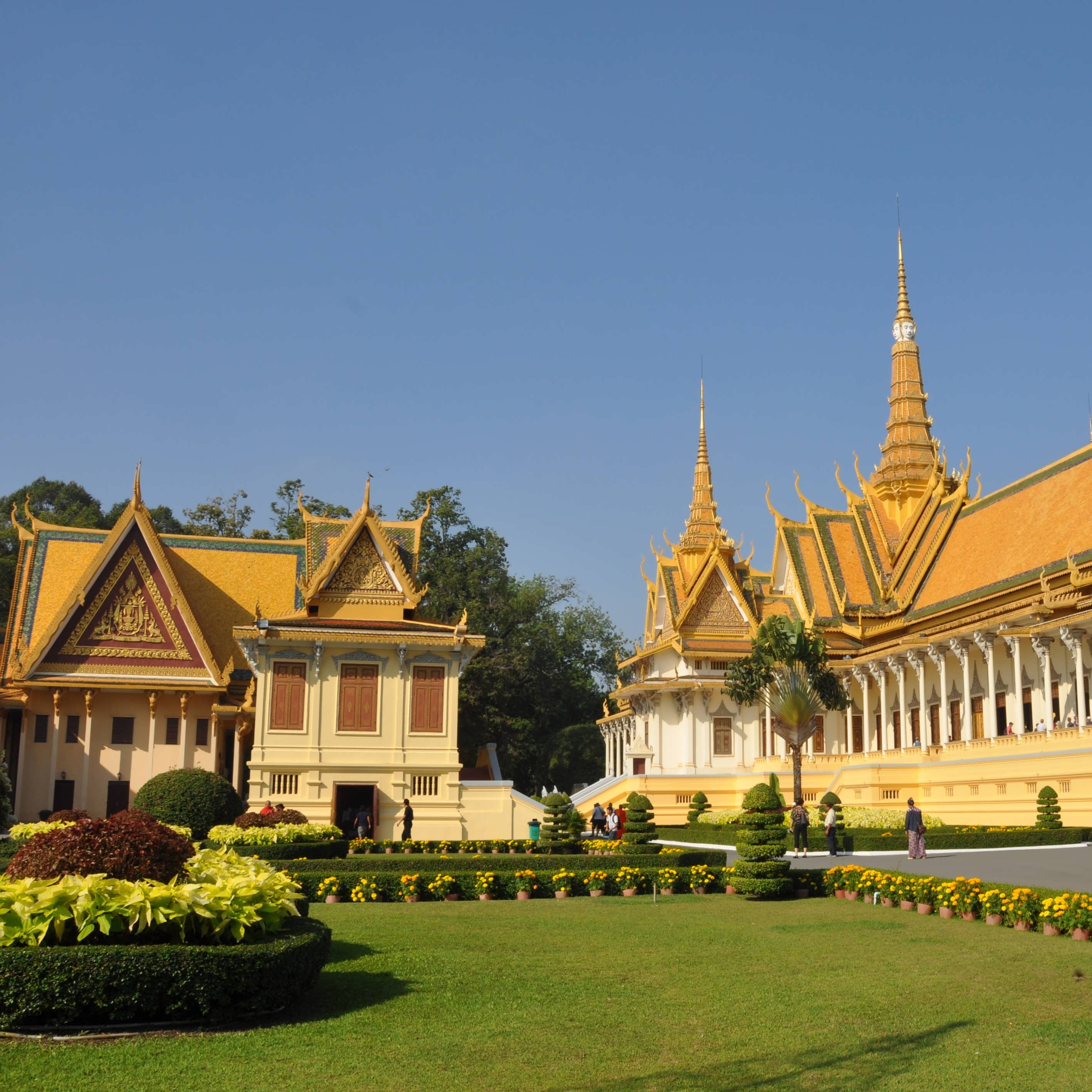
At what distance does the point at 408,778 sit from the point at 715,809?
59.4 ft

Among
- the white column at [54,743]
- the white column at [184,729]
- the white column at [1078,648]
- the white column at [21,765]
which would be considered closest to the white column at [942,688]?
the white column at [1078,648]

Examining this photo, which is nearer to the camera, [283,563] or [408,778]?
[408,778]

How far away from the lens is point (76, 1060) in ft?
26.1

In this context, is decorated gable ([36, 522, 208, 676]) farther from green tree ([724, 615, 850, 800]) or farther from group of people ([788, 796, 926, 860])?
group of people ([788, 796, 926, 860])

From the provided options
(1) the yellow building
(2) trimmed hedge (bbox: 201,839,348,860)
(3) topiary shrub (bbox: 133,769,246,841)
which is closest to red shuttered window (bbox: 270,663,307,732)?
(1) the yellow building

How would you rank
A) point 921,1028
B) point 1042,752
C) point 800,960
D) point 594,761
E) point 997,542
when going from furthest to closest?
1. point 594,761
2. point 997,542
3. point 1042,752
4. point 800,960
5. point 921,1028

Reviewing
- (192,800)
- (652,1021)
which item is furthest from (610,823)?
(652,1021)

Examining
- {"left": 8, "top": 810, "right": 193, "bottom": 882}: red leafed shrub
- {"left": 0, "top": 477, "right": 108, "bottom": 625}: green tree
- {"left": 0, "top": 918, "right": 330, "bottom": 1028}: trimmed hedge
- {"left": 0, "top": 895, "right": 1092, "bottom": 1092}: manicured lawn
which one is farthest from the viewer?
{"left": 0, "top": 477, "right": 108, "bottom": 625}: green tree

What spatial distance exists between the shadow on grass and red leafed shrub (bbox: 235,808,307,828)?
1893cm

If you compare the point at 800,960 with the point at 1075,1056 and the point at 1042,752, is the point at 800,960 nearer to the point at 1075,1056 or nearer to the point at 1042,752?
the point at 1075,1056

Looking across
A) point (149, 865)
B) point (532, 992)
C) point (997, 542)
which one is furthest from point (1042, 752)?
point (149, 865)

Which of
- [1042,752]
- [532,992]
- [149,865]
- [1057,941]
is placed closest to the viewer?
[149,865]

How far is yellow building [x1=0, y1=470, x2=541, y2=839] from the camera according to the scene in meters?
32.5

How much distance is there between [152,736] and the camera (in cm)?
3788
